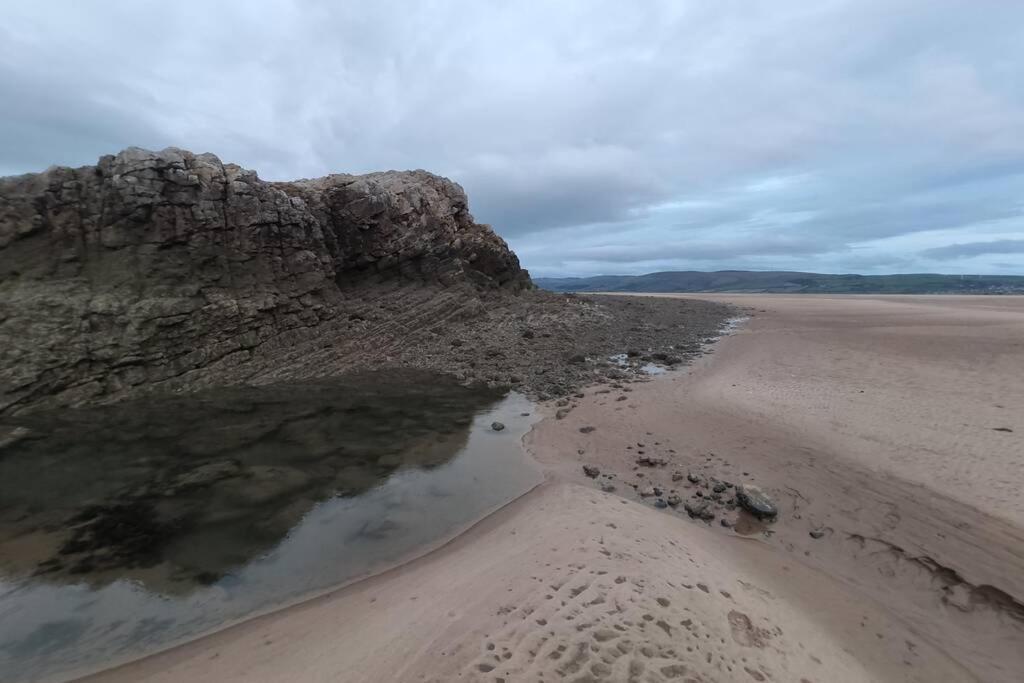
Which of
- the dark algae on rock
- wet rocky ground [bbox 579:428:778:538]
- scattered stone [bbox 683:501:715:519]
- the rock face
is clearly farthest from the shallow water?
scattered stone [bbox 683:501:715:519]

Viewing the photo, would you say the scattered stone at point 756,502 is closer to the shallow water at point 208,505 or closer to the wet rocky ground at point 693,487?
the wet rocky ground at point 693,487

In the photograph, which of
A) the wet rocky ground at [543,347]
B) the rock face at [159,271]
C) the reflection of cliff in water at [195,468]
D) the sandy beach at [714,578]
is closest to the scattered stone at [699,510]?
the sandy beach at [714,578]

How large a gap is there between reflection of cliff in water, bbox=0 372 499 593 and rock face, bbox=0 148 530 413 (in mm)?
1671

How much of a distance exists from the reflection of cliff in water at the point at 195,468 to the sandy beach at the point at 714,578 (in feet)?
7.18

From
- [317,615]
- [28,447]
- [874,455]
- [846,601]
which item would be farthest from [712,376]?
[28,447]

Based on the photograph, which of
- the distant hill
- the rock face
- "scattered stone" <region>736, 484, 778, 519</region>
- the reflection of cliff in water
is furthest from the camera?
the distant hill

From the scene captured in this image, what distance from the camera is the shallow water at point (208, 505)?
17.3 feet

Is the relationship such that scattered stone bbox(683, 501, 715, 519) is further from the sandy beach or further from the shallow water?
the shallow water

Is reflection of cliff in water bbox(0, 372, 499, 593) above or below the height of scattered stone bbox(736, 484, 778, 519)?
below

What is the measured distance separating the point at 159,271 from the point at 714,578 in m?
18.2

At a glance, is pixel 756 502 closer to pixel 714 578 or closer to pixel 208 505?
pixel 714 578

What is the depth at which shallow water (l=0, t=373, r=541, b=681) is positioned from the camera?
527cm

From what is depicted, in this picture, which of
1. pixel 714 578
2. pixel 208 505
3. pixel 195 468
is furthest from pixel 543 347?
pixel 714 578

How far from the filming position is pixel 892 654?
15.6ft
